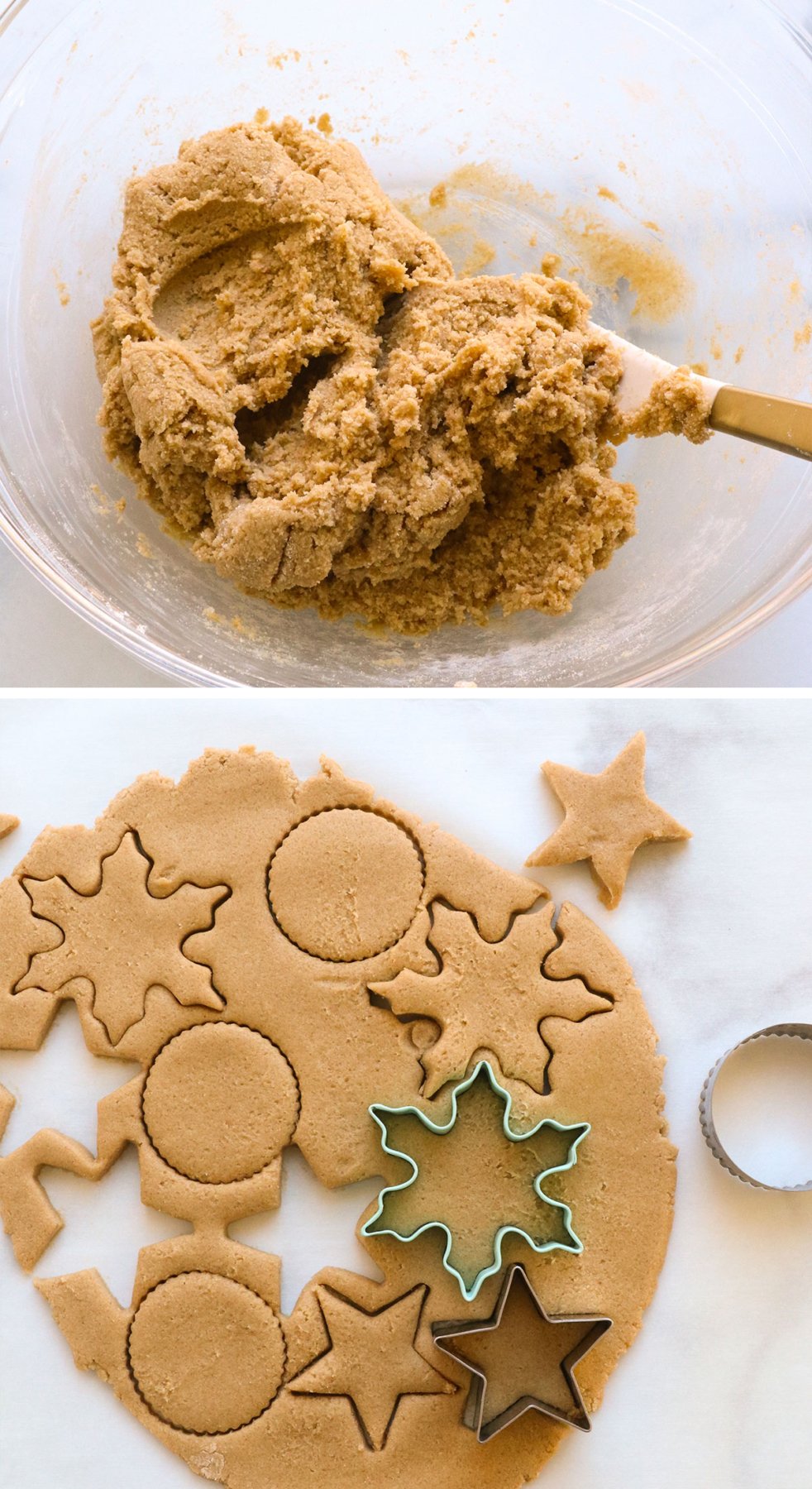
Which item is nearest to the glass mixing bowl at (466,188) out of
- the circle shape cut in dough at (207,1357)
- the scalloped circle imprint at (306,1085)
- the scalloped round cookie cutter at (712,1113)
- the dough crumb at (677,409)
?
the dough crumb at (677,409)

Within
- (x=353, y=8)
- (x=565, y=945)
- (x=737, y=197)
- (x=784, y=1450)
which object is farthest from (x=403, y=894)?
(x=353, y=8)

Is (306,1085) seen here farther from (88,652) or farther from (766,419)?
(766,419)

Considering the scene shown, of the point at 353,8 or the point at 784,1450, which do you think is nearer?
the point at 784,1450

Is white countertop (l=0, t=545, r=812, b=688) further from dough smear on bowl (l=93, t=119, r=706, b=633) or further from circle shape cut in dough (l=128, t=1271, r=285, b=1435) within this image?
circle shape cut in dough (l=128, t=1271, r=285, b=1435)

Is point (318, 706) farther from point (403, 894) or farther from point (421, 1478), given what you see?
point (421, 1478)

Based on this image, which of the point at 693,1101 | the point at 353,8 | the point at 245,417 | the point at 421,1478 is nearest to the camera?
the point at 421,1478

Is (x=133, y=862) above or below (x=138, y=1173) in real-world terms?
above

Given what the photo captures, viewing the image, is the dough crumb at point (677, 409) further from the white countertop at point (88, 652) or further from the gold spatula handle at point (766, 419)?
the white countertop at point (88, 652)
